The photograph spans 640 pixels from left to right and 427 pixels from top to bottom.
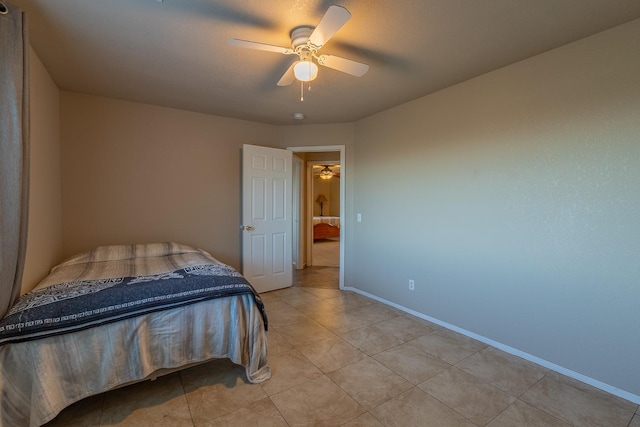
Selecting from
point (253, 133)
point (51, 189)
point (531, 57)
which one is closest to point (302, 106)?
point (253, 133)

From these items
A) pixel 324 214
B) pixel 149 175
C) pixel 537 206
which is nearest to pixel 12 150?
pixel 149 175

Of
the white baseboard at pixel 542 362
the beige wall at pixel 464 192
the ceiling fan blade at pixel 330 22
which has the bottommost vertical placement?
the white baseboard at pixel 542 362

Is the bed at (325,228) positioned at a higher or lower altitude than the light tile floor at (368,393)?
higher

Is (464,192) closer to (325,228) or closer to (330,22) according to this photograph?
(330,22)

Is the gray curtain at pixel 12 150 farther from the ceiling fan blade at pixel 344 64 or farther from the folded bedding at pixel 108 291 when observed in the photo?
the ceiling fan blade at pixel 344 64

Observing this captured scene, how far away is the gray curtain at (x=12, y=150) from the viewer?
1543 millimetres

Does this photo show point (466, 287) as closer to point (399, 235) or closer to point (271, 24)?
point (399, 235)

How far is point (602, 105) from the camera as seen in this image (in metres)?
1.95

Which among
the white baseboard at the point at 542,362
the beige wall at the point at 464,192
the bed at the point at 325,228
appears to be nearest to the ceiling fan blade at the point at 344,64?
the beige wall at the point at 464,192

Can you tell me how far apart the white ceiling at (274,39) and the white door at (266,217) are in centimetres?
111

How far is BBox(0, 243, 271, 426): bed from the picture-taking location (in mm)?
1463

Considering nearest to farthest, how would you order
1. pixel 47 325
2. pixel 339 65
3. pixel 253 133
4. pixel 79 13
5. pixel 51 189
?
pixel 47 325
pixel 79 13
pixel 339 65
pixel 51 189
pixel 253 133

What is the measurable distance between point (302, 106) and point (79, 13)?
81.9 inches

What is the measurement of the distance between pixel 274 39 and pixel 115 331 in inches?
84.3
